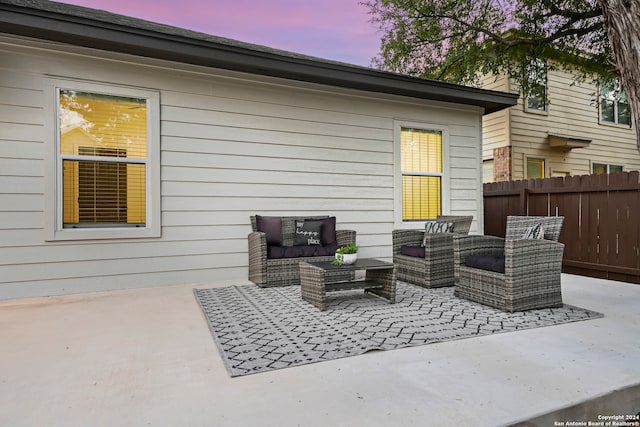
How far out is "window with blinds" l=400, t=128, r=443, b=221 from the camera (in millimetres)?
5898

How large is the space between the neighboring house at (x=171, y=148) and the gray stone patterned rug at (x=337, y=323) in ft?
3.75

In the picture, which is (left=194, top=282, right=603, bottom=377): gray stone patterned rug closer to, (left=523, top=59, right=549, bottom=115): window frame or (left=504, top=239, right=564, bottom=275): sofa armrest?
(left=504, top=239, right=564, bottom=275): sofa armrest

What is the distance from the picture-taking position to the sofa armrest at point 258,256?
420cm

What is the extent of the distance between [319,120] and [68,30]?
2.97m

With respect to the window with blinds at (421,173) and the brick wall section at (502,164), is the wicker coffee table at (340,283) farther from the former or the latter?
the brick wall section at (502,164)

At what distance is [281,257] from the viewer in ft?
14.1

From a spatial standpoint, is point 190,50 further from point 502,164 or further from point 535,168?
point 535,168

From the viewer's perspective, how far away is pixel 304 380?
1.88 meters

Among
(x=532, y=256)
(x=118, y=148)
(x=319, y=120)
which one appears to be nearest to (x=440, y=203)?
(x=319, y=120)

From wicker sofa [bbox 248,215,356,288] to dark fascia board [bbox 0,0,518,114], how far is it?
1.85 metres

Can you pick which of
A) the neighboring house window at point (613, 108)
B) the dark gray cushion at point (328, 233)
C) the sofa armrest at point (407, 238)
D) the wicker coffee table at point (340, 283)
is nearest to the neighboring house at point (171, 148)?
the dark gray cushion at point (328, 233)

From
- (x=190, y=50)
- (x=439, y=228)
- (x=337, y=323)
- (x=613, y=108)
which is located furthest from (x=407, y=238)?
(x=613, y=108)

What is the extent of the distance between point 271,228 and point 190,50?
2.19 meters

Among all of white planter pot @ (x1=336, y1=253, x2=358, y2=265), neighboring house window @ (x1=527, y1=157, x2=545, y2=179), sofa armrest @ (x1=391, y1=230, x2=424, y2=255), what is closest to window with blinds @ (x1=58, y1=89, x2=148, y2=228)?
white planter pot @ (x1=336, y1=253, x2=358, y2=265)
